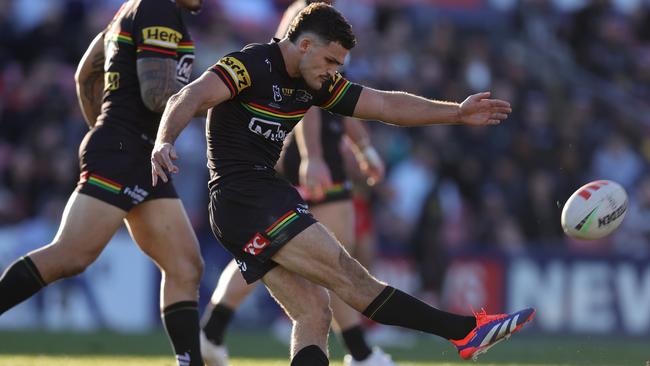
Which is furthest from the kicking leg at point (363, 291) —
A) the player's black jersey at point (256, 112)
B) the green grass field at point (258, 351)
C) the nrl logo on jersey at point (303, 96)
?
the green grass field at point (258, 351)

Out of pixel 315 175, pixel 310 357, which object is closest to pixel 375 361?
pixel 315 175

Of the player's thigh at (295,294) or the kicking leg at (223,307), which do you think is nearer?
the player's thigh at (295,294)

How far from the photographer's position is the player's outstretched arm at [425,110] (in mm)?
6926

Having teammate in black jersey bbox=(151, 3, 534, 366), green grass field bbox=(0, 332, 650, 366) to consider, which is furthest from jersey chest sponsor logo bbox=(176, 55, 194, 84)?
green grass field bbox=(0, 332, 650, 366)

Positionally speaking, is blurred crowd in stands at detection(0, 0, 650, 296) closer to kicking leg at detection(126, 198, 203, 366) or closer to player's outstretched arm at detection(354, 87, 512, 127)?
kicking leg at detection(126, 198, 203, 366)

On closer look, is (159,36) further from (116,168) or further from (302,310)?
(302,310)

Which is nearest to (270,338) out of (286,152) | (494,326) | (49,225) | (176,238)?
(49,225)

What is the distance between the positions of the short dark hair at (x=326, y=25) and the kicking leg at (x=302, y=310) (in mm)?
1280

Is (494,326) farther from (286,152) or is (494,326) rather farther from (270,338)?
(270,338)

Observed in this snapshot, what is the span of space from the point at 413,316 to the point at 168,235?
1749 millimetres

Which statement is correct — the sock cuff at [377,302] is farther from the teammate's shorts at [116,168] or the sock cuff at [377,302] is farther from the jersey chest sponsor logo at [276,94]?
the teammate's shorts at [116,168]

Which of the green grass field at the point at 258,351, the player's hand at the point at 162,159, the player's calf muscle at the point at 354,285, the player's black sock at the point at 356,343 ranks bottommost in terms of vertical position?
the green grass field at the point at 258,351

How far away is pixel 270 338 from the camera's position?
13.3 meters

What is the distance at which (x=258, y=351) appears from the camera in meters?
11.4
